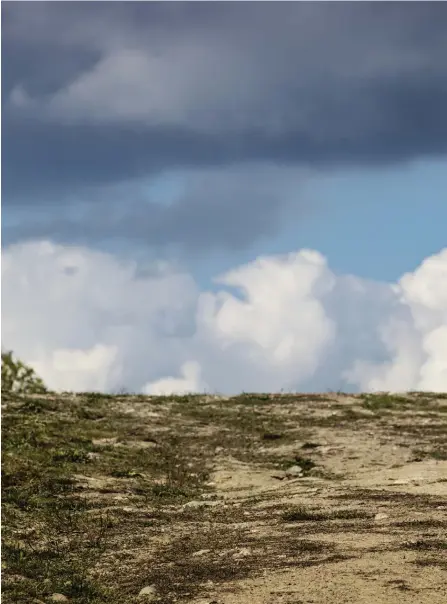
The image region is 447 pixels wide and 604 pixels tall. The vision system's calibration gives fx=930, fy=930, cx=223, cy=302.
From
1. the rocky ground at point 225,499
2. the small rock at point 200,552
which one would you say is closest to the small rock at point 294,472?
the rocky ground at point 225,499

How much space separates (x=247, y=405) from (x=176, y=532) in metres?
13.3

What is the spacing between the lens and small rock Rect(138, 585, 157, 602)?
9886 mm

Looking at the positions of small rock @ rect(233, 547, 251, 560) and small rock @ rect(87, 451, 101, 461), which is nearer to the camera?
small rock @ rect(233, 547, 251, 560)

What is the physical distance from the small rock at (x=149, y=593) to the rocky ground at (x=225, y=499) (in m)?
0.02

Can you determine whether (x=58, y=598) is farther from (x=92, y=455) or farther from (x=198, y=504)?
(x=92, y=455)

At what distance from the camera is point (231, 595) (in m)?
9.47

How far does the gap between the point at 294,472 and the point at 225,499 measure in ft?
10.3

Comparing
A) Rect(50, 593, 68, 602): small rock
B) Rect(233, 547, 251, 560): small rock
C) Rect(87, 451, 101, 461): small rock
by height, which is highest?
Rect(87, 451, 101, 461): small rock

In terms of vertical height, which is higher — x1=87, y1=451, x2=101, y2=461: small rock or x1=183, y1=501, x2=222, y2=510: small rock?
x1=87, y1=451, x2=101, y2=461: small rock

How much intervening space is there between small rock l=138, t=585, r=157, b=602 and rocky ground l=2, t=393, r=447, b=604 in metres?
0.02

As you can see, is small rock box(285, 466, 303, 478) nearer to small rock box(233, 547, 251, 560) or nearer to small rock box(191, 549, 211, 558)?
small rock box(191, 549, 211, 558)

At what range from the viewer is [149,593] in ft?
32.8

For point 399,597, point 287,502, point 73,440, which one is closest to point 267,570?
point 399,597

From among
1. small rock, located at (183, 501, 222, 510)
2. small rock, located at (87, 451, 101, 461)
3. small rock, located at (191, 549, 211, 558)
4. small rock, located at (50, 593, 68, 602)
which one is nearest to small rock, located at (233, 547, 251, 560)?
small rock, located at (191, 549, 211, 558)
